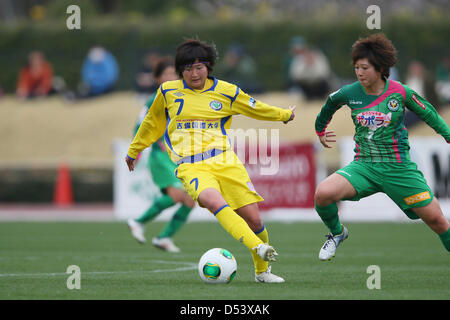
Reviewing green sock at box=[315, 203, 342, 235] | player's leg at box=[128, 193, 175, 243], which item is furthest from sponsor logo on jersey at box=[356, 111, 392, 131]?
player's leg at box=[128, 193, 175, 243]

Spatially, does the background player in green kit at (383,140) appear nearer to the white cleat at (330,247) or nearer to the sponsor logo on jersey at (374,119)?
the sponsor logo on jersey at (374,119)

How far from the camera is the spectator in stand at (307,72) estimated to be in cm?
2294

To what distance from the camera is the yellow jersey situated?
767 centimetres

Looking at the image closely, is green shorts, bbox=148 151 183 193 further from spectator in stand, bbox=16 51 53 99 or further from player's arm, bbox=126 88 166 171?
spectator in stand, bbox=16 51 53 99

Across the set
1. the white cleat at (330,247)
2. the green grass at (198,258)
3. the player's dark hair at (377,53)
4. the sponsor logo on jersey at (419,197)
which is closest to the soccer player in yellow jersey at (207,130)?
the white cleat at (330,247)

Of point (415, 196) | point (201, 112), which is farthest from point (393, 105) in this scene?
point (201, 112)

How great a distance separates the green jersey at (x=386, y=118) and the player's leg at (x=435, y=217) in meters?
0.47

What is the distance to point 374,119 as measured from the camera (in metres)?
7.78

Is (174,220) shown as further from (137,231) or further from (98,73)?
(98,73)

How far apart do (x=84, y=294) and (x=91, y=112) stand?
20.7 metres

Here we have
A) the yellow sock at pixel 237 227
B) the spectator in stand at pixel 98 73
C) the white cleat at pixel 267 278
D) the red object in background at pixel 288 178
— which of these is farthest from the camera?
the spectator in stand at pixel 98 73

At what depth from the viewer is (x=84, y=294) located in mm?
6742

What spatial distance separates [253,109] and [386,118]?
117 centimetres

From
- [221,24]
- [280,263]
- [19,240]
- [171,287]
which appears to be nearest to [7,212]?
[19,240]
